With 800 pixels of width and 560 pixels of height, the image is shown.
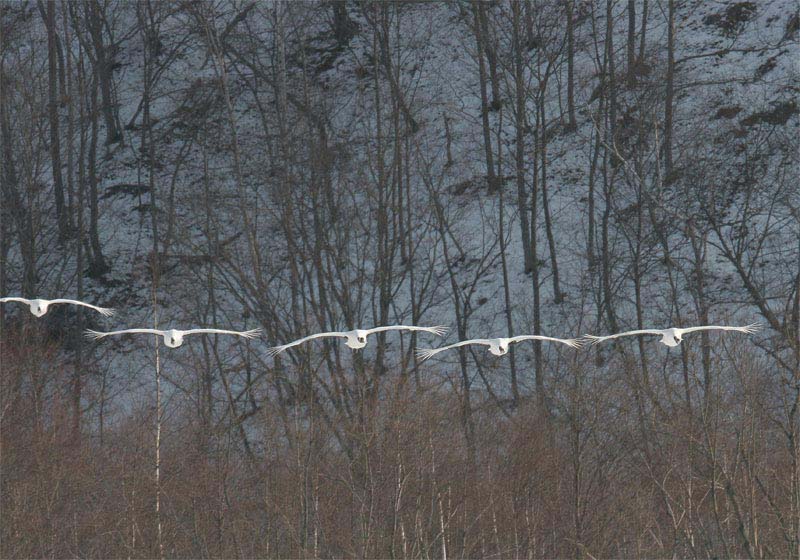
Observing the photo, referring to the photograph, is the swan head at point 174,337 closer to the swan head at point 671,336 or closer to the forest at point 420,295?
the swan head at point 671,336

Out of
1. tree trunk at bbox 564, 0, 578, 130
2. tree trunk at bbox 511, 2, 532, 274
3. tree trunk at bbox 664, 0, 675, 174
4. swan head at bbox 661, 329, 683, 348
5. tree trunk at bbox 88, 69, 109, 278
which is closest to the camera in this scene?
swan head at bbox 661, 329, 683, 348

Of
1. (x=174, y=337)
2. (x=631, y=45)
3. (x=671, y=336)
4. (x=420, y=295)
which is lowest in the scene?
(x=671, y=336)

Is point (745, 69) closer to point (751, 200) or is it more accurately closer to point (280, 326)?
point (751, 200)

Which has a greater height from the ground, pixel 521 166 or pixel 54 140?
pixel 54 140

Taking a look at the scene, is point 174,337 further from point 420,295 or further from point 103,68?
point 103,68

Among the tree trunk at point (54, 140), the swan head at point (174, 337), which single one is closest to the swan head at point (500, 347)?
the swan head at point (174, 337)

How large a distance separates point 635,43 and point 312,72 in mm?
8951

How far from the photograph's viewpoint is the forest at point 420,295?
17.2 meters

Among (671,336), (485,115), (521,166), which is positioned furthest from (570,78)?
(671,336)

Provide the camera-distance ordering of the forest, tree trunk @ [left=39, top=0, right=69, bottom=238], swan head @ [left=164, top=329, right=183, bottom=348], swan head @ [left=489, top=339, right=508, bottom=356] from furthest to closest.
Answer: tree trunk @ [left=39, top=0, right=69, bottom=238], the forest, swan head @ [left=489, top=339, right=508, bottom=356], swan head @ [left=164, top=329, right=183, bottom=348]

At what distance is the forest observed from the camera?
56.3 ft

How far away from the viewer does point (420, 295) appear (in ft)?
72.5

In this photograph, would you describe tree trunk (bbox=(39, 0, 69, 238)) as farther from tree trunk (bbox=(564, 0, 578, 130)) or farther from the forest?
tree trunk (bbox=(564, 0, 578, 130))

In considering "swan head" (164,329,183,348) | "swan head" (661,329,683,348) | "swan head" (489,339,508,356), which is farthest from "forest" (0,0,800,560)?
"swan head" (164,329,183,348)
